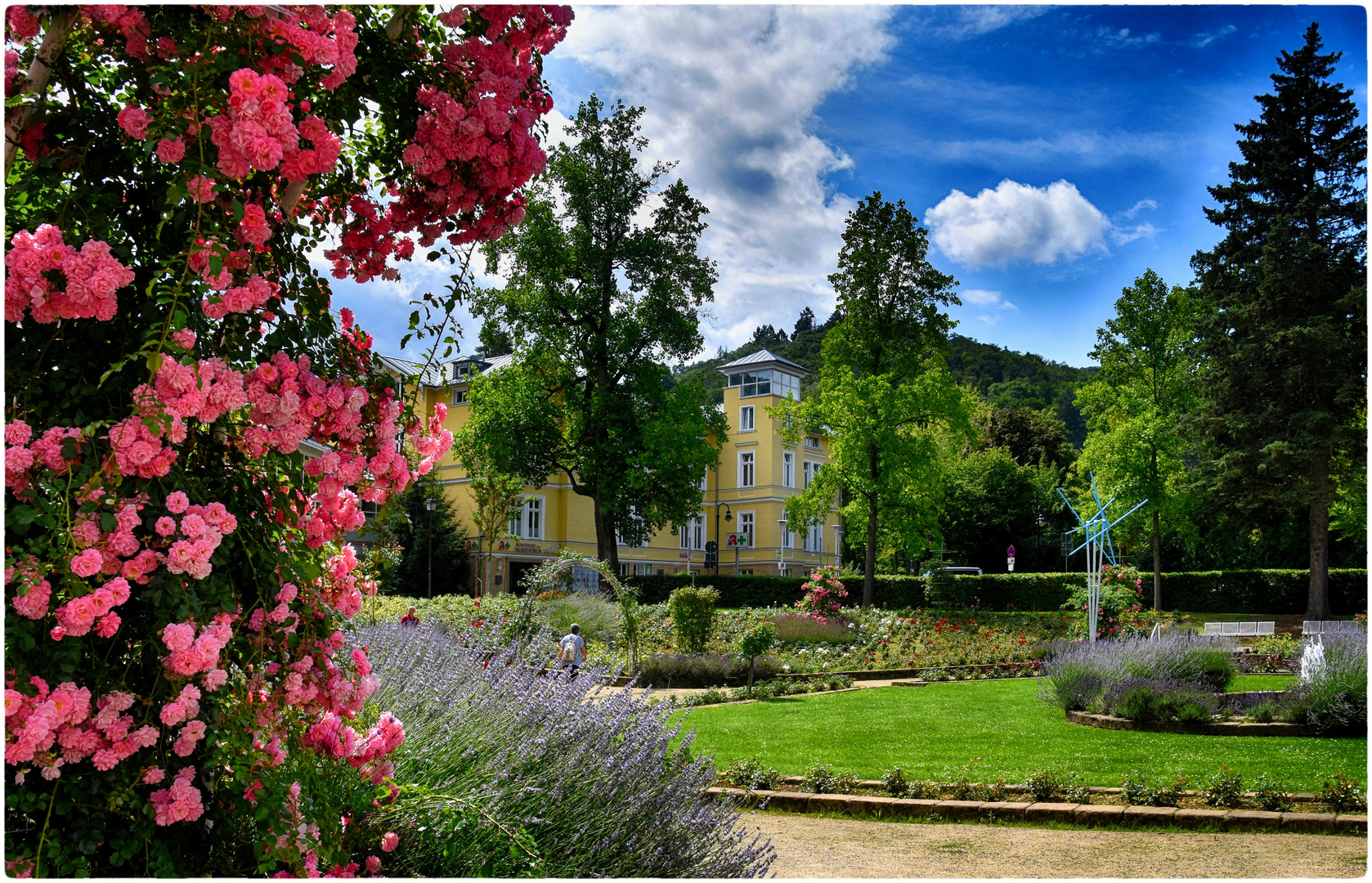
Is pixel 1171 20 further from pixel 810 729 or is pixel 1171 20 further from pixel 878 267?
pixel 878 267

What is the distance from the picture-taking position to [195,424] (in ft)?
8.09

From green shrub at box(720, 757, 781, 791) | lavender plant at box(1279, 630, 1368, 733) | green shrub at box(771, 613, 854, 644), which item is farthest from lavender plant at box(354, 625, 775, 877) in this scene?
green shrub at box(771, 613, 854, 644)

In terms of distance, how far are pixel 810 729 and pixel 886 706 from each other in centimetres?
199

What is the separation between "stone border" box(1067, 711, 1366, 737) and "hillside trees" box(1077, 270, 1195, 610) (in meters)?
16.6

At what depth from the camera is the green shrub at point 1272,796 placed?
629 cm

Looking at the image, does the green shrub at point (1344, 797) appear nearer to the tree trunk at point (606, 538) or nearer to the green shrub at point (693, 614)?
the green shrub at point (693, 614)

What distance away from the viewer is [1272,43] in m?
3.79

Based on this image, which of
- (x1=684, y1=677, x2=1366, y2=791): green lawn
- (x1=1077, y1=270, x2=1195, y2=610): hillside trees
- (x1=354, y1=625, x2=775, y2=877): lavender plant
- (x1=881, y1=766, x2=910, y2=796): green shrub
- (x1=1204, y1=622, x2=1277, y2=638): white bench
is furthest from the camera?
Result: (x1=1077, y1=270, x2=1195, y2=610): hillside trees

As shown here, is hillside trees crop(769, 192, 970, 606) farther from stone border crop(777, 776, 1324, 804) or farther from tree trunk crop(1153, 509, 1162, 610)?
stone border crop(777, 776, 1324, 804)

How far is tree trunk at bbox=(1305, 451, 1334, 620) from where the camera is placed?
22641 millimetres

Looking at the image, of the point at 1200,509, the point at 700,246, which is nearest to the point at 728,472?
the point at 700,246

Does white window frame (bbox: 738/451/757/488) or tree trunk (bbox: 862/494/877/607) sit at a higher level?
white window frame (bbox: 738/451/757/488)

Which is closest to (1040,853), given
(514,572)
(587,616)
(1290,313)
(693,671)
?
(693,671)

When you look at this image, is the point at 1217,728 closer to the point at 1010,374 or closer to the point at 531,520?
the point at 531,520
